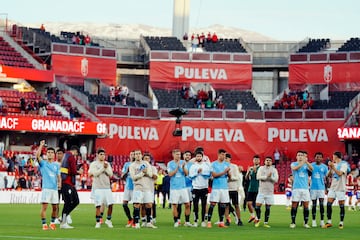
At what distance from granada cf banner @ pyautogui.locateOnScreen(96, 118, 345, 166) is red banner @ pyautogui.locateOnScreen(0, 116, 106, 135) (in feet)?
11.0

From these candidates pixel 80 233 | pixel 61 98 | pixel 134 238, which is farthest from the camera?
pixel 61 98

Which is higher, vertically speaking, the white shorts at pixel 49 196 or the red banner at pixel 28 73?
the red banner at pixel 28 73

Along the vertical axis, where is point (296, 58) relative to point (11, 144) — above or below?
above

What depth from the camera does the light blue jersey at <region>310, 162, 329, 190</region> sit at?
33.7 meters

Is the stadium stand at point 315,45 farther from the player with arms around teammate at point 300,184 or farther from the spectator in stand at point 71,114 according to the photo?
the player with arms around teammate at point 300,184

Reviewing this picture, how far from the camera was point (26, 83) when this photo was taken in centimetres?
7394

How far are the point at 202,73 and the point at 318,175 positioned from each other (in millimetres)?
46920

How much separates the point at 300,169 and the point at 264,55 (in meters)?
52.0

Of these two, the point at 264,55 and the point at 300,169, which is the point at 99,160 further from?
the point at 264,55

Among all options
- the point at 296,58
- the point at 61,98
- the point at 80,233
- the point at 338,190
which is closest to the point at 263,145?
the point at 296,58

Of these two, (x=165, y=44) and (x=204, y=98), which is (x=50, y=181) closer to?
(x=204, y=98)

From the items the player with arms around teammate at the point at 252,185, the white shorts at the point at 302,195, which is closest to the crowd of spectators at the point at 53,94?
the player with arms around teammate at the point at 252,185

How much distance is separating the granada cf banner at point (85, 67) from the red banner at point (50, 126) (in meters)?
7.27

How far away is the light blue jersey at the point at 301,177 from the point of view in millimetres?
32750
